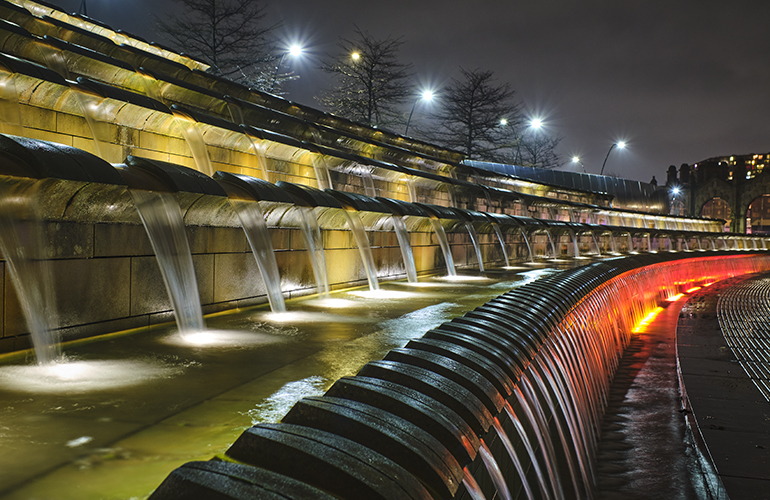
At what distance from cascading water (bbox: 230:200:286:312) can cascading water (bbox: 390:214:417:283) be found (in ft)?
13.9

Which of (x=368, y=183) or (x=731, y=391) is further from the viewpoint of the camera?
(x=368, y=183)

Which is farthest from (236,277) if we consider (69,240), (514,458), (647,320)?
(647,320)

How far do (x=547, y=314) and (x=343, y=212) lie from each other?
4.96 m

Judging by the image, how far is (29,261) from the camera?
15.8ft

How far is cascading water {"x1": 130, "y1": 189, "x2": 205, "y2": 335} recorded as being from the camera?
5906mm

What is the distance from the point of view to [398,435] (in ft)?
6.54

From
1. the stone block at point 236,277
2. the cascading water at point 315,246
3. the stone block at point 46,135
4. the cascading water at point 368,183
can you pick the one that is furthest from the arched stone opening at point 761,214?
the stone block at point 46,135

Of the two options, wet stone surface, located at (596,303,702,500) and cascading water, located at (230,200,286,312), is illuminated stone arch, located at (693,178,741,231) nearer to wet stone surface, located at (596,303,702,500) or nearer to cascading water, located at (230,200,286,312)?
wet stone surface, located at (596,303,702,500)

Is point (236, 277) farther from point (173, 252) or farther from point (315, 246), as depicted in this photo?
point (315, 246)

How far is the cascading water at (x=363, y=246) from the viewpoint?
10117mm

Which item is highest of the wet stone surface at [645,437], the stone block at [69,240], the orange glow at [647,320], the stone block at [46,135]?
the stone block at [46,135]

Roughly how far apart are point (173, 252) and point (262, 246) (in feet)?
5.50

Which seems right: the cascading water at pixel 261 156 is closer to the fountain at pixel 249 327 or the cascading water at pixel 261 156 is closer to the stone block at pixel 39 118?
the fountain at pixel 249 327

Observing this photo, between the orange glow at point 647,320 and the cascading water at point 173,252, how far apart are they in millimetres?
10139
